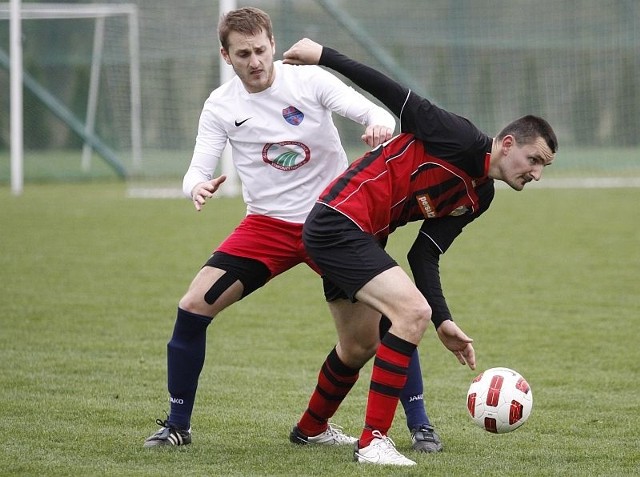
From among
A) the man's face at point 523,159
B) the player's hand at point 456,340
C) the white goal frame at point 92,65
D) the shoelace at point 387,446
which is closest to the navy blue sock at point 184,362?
the shoelace at point 387,446

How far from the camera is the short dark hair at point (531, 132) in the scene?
4865 mm

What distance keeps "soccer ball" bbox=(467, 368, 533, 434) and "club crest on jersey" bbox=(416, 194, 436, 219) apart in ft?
2.73

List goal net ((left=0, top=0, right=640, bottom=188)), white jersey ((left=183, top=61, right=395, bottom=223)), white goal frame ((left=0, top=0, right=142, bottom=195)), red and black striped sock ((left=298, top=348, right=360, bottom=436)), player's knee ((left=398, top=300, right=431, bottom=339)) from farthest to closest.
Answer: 1. goal net ((left=0, top=0, right=640, bottom=188))
2. white goal frame ((left=0, top=0, right=142, bottom=195))
3. red and black striped sock ((left=298, top=348, right=360, bottom=436))
4. white jersey ((left=183, top=61, right=395, bottom=223))
5. player's knee ((left=398, top=300, right=431, bottom=339))

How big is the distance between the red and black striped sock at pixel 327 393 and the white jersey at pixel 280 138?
753mm

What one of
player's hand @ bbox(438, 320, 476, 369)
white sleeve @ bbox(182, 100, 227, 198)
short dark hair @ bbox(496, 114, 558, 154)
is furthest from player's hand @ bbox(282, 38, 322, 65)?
player's hand @ bbox(438, 320, 476, 369)

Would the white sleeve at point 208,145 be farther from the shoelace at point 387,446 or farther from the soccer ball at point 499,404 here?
the soccer ball at point 499,404

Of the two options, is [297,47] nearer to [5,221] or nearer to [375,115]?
[375,115]

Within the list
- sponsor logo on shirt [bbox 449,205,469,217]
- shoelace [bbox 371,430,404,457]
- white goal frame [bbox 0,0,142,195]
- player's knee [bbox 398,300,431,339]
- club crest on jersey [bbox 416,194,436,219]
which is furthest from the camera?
white goal frame [bbox 0,0,142,195]

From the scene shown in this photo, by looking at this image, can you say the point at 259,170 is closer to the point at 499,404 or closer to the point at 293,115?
the point at 293,115

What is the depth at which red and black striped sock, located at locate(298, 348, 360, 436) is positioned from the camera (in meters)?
5.46

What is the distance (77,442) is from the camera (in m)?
5.29

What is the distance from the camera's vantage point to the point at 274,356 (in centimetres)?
775

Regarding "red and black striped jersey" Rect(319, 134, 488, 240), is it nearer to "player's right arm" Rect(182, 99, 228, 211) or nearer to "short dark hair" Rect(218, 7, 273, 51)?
"player's right arm" Rect(182, 99, 228, 211)

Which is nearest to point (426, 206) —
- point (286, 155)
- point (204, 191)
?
point (286, 155)
